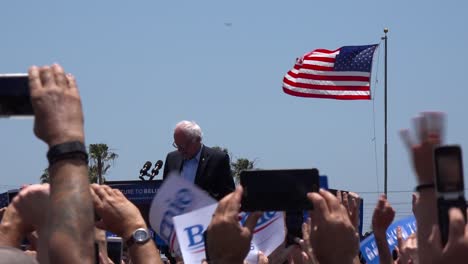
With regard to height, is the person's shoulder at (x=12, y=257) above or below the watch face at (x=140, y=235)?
above

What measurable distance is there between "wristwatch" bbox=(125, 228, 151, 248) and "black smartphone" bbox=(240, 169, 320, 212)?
1.97ft

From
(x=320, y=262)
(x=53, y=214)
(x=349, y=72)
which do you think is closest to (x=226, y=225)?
(x=320, y=262)

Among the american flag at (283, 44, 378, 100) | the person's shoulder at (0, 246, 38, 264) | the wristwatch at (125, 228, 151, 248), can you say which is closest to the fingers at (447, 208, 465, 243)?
the person's shoulder at (0, 246, 38, 264)

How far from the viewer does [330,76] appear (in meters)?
16.4

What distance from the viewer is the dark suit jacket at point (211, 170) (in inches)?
343

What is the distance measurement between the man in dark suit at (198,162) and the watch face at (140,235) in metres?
4.07

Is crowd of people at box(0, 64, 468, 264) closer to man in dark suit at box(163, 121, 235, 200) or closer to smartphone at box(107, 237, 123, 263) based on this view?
smartphone at box(107, 237, 123, 263)

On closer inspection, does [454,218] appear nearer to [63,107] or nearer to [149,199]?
[63,107]

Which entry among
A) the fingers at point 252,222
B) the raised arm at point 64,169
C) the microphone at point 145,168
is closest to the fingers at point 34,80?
the raised arm at point 64,169

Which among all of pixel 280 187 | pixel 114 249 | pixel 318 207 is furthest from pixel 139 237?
pixel 114 249

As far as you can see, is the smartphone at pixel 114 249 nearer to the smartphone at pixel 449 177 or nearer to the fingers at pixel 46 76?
the fingers at pixel 46 76

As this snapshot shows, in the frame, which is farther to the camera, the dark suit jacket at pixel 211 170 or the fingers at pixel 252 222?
the dark suit jacket at pixel 211 170

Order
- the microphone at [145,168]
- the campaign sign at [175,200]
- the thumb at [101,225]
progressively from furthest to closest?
the microphone at [145,168] < the campaign sign at [175,200] < the thumb at [101,225]

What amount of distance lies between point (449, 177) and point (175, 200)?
2.48m
